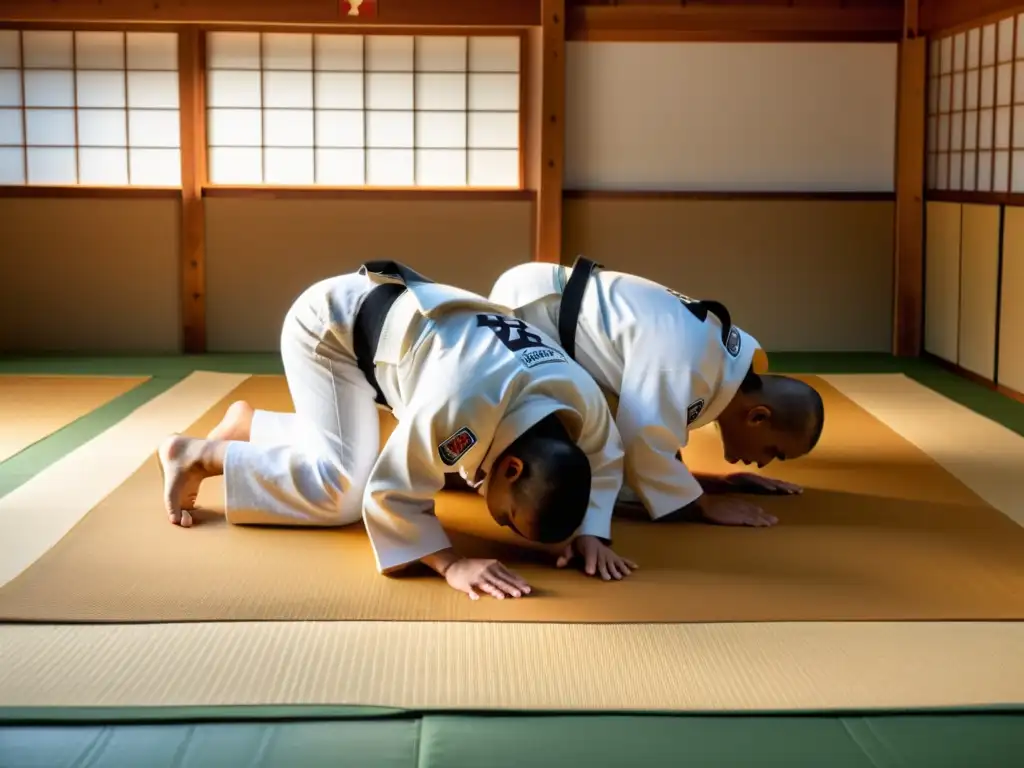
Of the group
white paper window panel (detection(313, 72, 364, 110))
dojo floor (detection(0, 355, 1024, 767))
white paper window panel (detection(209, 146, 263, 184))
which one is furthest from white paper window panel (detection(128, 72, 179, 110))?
dojo floor (detection(0, 355, 1024, 767))

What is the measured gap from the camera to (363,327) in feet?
9.98

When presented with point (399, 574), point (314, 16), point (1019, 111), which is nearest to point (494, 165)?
point (314, 16)

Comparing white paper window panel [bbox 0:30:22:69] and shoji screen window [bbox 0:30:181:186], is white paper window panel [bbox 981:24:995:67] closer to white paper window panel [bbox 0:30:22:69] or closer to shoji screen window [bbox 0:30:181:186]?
shoji screen window [bbox 0:30:181:186]

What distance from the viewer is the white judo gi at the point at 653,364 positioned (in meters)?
2.98

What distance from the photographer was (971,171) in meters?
5.79

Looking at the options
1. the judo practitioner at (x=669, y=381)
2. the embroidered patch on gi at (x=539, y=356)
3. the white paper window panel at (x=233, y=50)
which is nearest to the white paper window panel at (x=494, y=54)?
the white paper window panel at (x=233, y=50)

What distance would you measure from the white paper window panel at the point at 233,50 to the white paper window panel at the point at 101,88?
46 centimetres

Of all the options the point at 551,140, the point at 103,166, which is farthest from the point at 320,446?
the point at 103,166

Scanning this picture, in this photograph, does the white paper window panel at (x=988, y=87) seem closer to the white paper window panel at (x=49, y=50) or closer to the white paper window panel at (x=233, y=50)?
the white paper window panel at (x=233, y=50)

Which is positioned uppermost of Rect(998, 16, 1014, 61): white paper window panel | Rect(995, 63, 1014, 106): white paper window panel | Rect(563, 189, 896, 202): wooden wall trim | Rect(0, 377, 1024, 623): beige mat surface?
Rect(998, 16, 1014, 61): white paper window panel

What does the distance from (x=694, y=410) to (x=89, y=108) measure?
4473 mm

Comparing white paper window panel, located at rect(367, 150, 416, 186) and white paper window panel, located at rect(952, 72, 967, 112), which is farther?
white paper window panel, located at rect(367, 150, 416, 186)

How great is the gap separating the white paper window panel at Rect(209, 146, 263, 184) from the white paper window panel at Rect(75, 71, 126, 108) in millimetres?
537

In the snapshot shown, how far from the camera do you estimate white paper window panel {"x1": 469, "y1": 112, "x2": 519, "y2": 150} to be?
6504 mm
